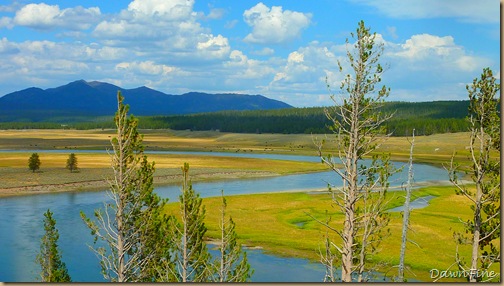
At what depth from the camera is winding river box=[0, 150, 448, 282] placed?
37.8m

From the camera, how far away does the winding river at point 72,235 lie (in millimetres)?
37844

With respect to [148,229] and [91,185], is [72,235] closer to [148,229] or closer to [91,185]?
[148,229]

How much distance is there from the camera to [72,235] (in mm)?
49000

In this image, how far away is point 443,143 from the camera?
165 meters

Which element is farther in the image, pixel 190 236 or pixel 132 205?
pixel 132 205

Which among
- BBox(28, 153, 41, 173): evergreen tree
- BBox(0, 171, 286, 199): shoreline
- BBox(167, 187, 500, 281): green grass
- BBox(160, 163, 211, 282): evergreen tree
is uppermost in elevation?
BBox(160, 163, 211, 282): evergreen tree

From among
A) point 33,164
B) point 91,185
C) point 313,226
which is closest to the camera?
point 313,226

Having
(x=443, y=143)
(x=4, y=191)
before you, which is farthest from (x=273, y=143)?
(x=4, y=191)

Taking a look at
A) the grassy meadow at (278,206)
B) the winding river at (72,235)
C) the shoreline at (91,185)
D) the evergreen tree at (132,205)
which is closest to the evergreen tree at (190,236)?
the evergreen tree at (132,205)

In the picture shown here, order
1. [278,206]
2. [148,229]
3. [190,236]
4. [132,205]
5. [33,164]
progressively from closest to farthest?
[190,236]
[132,205]
[148,229]
[278,206]
[33,164]

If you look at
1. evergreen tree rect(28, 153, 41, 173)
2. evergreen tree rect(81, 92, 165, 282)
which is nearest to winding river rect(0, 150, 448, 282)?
evergreen tree rect(81, 92, 165, 282)

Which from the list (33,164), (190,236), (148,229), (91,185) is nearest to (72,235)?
(148,229)

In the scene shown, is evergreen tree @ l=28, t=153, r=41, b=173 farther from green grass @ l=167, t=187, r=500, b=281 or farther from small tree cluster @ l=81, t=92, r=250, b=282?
small tree cluster @ l=81, t=92, r=250, b=282

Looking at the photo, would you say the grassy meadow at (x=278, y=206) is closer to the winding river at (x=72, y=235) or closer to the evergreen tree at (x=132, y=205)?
the winding river at (x=72, y=235)
